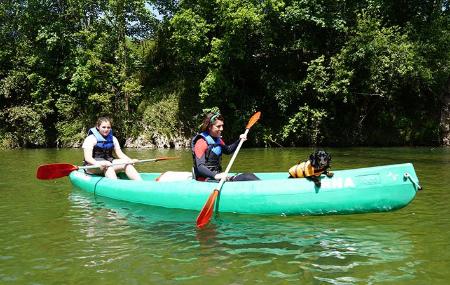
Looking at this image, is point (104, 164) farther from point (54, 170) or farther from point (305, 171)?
point (305, 171)

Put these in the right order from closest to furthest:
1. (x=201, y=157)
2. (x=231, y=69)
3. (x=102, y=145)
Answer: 1. (x=201, y=157)
2. (x=102, y=145)
3. (x=231, y=69)

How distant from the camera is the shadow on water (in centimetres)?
343

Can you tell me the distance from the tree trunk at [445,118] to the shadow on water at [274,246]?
13421 millimetres

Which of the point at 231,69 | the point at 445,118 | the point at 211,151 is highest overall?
the point at 231,69

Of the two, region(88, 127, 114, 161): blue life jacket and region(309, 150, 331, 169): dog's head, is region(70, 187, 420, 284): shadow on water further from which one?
region(88, 127, 114, 161): blue life jacket

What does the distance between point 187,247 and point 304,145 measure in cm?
1421

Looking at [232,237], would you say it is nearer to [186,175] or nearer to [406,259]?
[406,259]

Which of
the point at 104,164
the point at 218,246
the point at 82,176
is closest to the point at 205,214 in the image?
the point at 218,246

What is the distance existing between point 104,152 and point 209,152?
2444 millimetres

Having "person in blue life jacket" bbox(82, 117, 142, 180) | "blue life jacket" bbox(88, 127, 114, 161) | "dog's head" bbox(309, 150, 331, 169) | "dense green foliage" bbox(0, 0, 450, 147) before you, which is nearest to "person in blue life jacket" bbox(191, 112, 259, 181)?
"dog's head" bbox(309, 150, 331, 169)

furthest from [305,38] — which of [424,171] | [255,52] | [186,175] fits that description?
[186,175]

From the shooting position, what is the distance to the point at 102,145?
24.3ft

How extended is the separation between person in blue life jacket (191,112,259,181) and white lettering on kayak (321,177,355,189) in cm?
102

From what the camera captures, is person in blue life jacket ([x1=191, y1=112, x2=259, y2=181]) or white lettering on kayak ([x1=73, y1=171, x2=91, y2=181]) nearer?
person in blue life jacket ([x1=191, y1=112, x2=259, y2=181])
